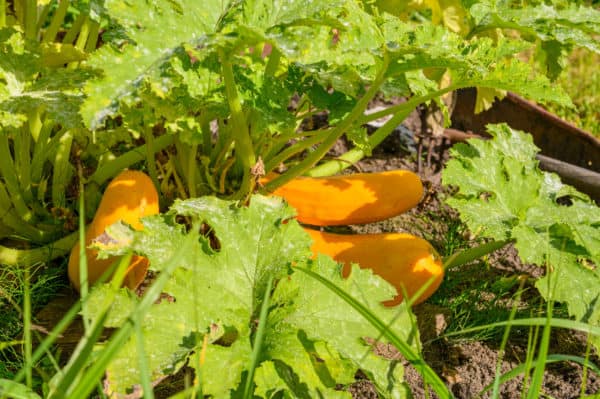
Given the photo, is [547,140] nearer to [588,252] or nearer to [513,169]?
[513,169]

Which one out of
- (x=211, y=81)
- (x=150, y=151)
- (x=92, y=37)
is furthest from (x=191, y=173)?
(x=92, y=37)

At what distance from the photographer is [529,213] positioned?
2.00 m

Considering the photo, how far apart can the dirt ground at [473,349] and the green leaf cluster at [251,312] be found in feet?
0.92

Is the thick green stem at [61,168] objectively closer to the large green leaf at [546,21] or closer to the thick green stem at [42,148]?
the thick green stem at [42,148]

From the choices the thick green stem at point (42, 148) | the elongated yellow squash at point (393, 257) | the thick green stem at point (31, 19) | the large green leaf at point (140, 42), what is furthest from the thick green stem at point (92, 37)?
the elongated yellow squash at point (393, 257)

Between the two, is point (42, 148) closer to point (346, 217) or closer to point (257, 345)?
point (346, 217)

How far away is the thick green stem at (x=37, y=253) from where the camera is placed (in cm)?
198

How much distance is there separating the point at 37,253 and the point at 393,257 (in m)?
1.05

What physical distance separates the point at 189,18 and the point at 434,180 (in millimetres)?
1596

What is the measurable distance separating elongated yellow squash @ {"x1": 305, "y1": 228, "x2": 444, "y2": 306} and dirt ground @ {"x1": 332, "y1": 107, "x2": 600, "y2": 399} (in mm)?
133

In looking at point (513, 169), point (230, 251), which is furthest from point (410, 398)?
point (513, 169)

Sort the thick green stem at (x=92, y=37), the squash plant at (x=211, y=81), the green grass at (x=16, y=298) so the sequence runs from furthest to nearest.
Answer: the thick green stem at (x=92, y=37) < the green grass at (x=16, y=298) < the squash plant at (x=211, y=81)

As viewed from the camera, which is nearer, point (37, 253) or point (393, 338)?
point (393, 338)

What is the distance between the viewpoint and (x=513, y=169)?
2094mm
